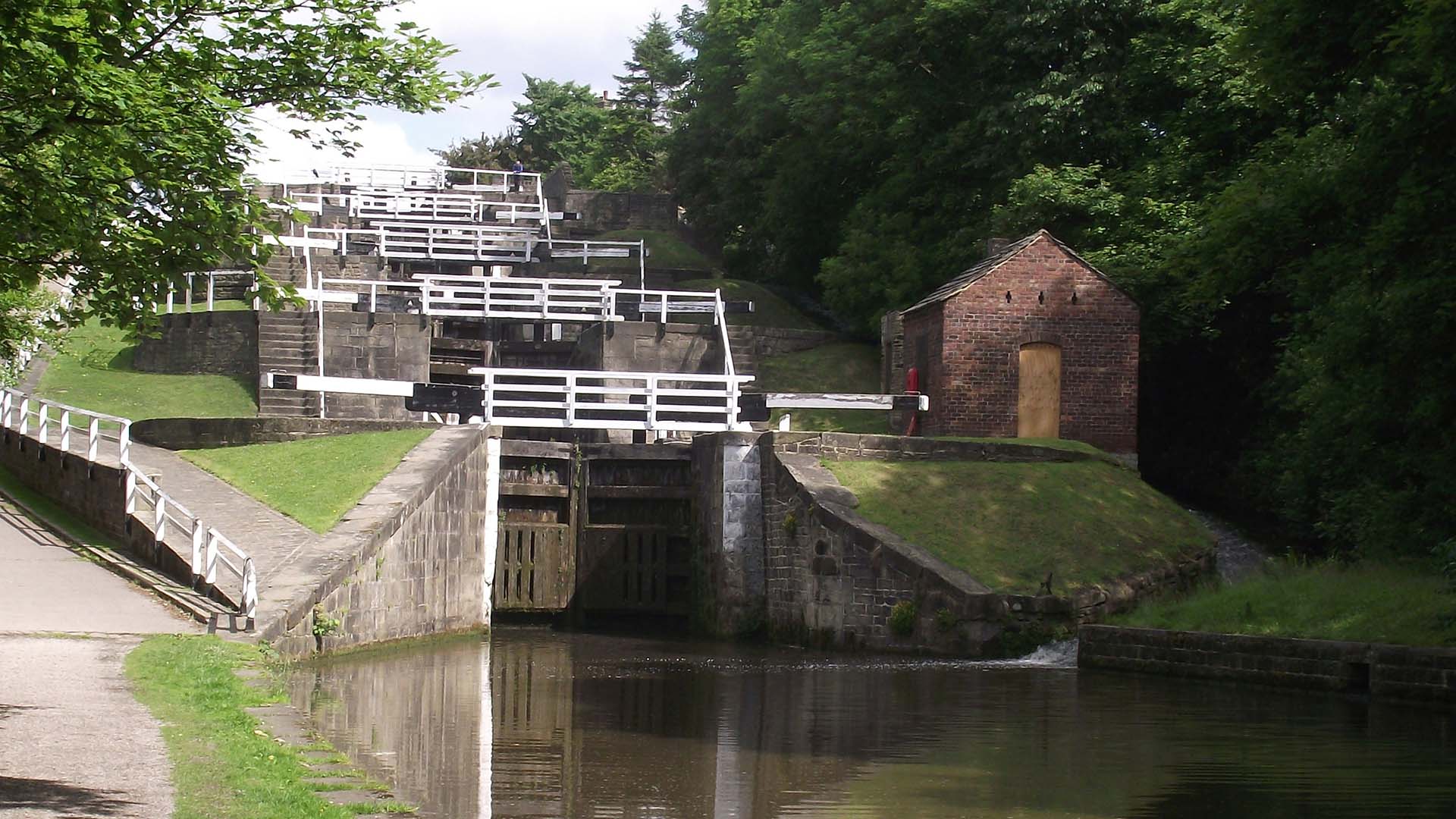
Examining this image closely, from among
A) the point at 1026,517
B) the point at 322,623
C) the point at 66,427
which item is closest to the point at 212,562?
the point at 322,623

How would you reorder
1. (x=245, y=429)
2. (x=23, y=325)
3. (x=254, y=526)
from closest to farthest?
1. (x=23, y=325)
2. (x=254, y=526)
3. (x=245, y=429)

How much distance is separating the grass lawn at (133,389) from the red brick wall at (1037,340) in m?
14.5

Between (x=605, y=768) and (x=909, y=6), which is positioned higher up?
(x=909, y=6)

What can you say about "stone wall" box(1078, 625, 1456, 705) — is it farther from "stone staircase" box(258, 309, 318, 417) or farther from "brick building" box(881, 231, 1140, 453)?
"stone staircase" box(258, 309, 318, 417)

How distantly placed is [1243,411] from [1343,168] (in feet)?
45.0

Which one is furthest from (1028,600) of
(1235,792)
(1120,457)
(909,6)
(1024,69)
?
(909,6)

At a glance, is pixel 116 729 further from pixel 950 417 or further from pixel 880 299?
pixel 880 299

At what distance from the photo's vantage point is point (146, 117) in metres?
10.3

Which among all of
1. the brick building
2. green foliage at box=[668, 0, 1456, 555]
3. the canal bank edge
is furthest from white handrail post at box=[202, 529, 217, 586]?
the brick building

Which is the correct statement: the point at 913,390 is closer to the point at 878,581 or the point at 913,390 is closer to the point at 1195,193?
the point at 1195,193

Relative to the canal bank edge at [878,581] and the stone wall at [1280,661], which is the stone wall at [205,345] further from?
the stone wall at [1280,661]

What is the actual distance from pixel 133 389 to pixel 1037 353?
19.7 metres

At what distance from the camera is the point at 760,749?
493 inches

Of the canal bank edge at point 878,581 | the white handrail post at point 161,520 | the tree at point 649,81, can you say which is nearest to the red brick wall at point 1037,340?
the canal bank edge at point 878,581
